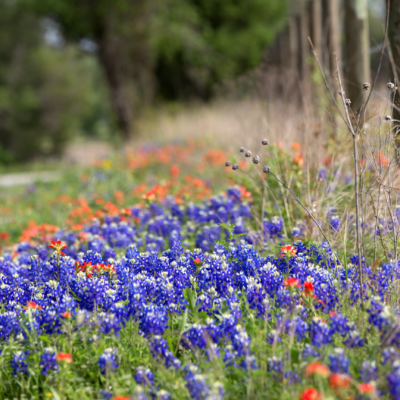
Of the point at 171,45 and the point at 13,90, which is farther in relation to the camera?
the point at 13,90

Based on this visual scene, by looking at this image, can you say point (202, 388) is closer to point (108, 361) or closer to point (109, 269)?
point (108, 361)

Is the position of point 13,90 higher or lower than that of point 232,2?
lower

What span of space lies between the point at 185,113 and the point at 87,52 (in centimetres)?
424

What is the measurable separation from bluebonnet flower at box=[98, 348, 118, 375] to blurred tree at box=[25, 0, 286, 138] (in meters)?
13.4

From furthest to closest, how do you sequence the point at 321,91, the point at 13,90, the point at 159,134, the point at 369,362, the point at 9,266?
1. the point at 13,90
2. the point at 159,134
3. the point at 321,91
4. the point at 9,266
5. the point at 369,362

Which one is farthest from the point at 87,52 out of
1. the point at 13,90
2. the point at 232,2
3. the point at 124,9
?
the point at 13,90

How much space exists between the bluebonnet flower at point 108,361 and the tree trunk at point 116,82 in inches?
520

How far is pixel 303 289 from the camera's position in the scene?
6.68ft

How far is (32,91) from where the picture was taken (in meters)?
24.1

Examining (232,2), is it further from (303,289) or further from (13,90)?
(303,289)

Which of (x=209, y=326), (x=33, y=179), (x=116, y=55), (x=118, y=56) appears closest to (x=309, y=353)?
(x=209, y=326)

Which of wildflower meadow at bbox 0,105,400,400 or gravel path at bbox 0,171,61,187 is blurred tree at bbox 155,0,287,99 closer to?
gravel path at bbox 0,171,61,187

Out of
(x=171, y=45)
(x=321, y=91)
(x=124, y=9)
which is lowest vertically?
(x=321, y=91)

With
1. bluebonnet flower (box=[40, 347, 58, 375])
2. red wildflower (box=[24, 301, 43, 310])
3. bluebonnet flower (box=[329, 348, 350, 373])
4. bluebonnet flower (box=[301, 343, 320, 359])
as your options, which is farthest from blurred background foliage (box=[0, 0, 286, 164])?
bluebonnet flower (box=[329, 348, 350, 373])
